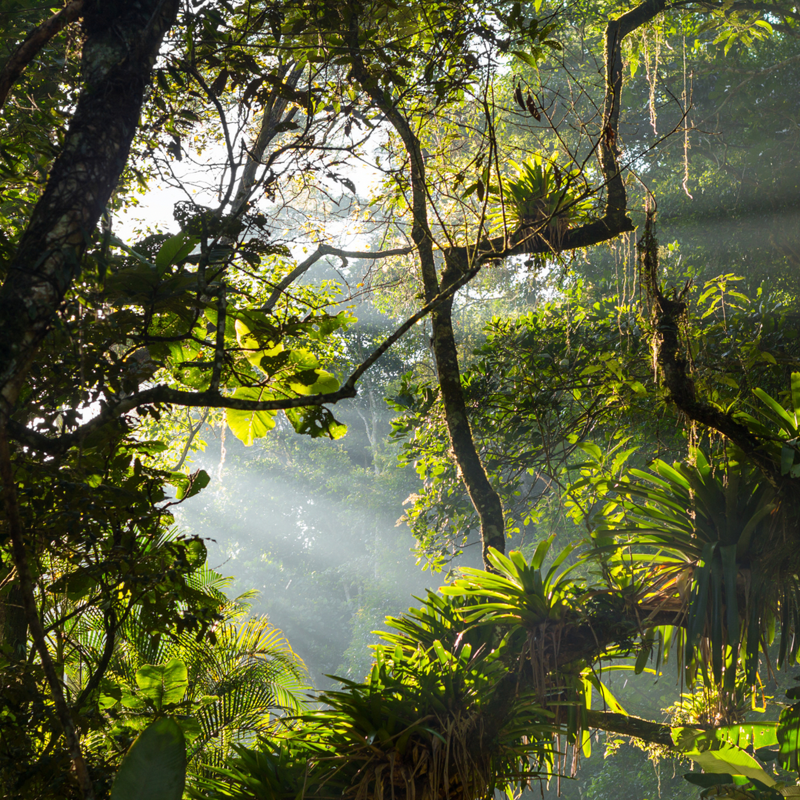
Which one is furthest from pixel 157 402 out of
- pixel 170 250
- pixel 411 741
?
pixel 411 741

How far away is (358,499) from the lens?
858 inches

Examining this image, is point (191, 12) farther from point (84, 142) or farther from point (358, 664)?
point (358, 664)

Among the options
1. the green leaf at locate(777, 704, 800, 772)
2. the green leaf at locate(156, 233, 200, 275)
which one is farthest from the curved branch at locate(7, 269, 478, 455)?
the green leaf at locate(777, 704, 800, 772)

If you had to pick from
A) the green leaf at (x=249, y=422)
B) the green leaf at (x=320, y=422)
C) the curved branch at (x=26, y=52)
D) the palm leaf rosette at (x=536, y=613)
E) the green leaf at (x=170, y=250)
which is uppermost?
the curved branch at (x=26, y=52)

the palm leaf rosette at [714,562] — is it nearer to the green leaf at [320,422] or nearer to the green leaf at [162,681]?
the green leaf at [320,422]

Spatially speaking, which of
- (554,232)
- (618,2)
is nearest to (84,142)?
(554,232)

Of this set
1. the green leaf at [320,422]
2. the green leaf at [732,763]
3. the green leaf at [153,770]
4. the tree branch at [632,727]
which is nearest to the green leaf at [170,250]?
the green leaf at [320,422]

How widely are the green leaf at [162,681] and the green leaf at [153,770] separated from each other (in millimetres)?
1269

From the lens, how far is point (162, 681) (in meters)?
2.34

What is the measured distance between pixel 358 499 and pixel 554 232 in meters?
19.8

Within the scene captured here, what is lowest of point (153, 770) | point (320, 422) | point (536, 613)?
point (153, 770)

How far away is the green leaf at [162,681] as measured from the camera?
2.31 m

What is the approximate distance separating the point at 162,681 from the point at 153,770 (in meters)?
1.35

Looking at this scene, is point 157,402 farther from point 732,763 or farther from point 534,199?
point 534,199
